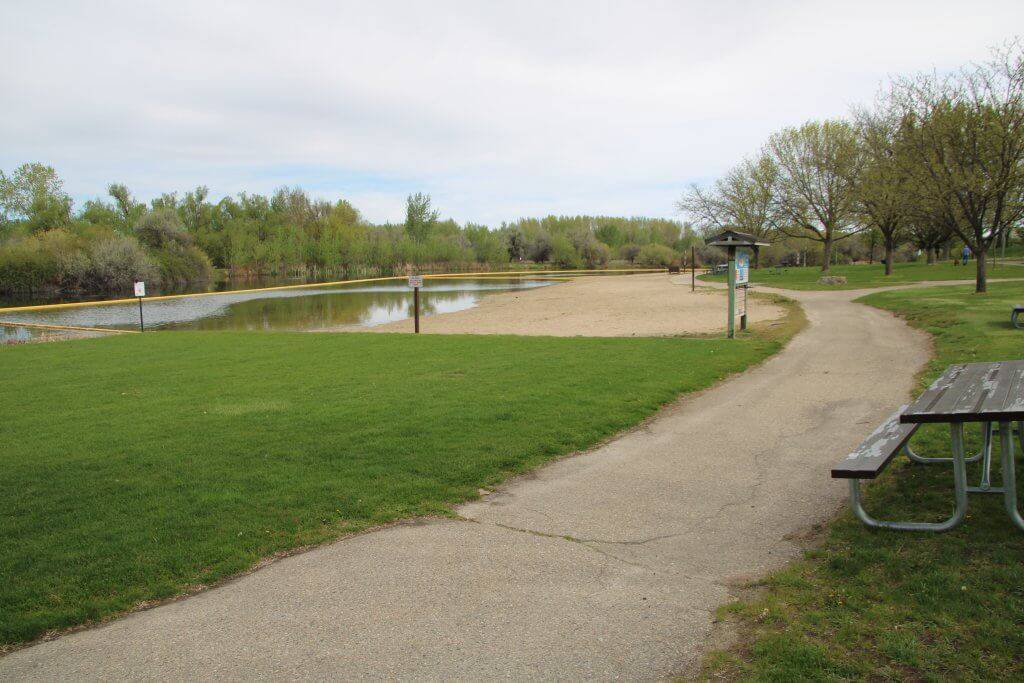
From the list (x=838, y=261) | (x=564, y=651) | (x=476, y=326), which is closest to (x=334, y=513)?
Result: (x=564, y=651)

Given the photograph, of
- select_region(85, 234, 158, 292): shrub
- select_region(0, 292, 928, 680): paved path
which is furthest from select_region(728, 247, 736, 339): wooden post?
select_region(85, 234, 158, 292): shrub

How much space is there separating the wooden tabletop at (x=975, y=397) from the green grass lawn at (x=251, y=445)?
3041 millimetres

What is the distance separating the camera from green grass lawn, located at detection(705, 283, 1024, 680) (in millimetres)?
2697

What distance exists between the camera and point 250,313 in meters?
33.4

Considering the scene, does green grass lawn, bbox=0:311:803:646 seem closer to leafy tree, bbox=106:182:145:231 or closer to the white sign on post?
the white sign on post

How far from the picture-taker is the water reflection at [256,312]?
2828 cm

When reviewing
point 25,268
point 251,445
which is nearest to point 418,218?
point 25,268

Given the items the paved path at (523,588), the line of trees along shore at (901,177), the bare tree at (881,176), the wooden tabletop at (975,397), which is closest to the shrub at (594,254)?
the line of trees along shore at (901,177)

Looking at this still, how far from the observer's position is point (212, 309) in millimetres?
35812

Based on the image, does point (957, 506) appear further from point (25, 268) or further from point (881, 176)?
point (25, 268)

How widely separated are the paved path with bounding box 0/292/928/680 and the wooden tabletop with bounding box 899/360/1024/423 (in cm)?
102

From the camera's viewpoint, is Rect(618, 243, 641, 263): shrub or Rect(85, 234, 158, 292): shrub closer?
Rect(85, 234, 158, 292): shrub

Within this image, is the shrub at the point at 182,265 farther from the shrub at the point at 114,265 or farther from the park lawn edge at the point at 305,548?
the park lawn edge at the point at 305,548

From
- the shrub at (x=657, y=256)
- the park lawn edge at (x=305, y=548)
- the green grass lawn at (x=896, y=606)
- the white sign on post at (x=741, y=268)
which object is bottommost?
the park lawn edge at (x=305, y=548)
